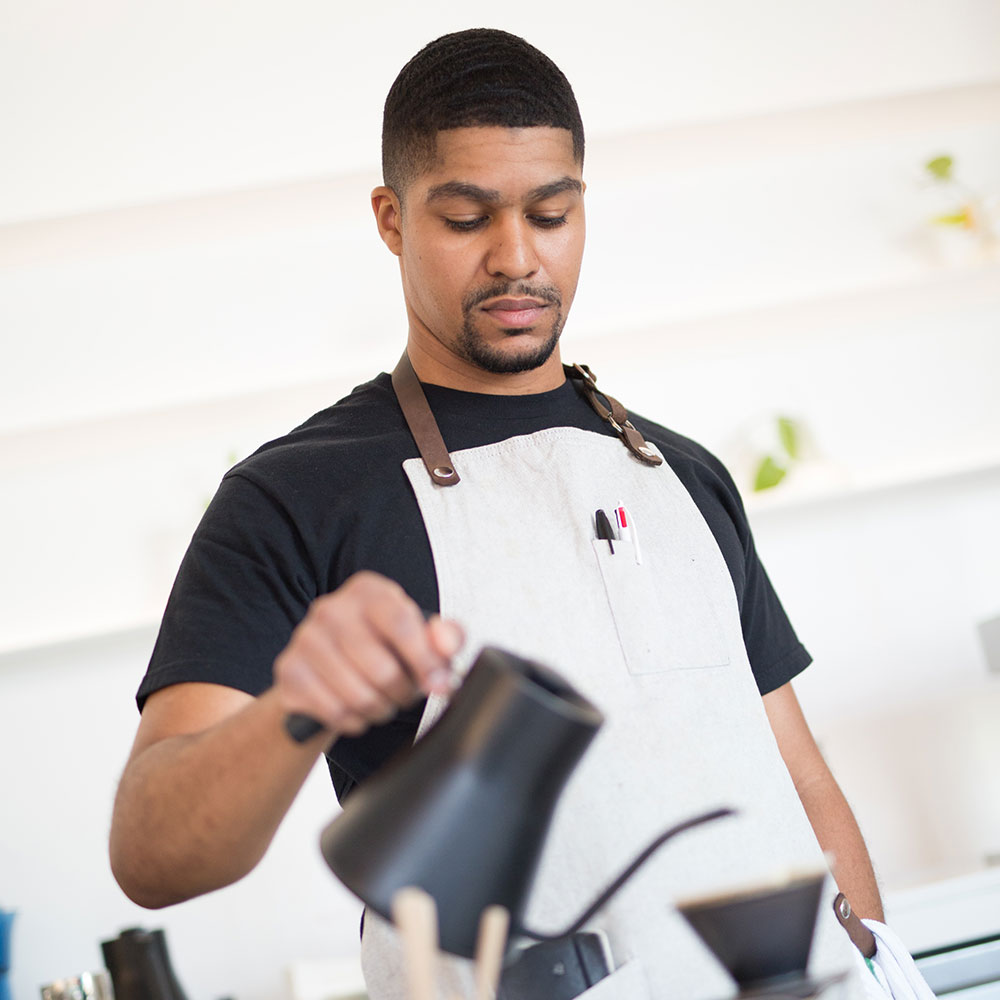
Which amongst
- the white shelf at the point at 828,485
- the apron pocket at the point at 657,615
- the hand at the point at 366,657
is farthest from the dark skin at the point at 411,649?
the white shelf at the point at 828,485

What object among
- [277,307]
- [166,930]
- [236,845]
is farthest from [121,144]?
[236,845]

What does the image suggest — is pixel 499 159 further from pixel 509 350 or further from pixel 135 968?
pixel 135 968

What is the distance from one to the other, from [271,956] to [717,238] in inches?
67.5

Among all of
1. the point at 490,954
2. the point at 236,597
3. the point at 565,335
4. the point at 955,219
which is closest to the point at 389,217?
the point at 236,597

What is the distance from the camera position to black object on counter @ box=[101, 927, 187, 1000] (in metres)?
1.94

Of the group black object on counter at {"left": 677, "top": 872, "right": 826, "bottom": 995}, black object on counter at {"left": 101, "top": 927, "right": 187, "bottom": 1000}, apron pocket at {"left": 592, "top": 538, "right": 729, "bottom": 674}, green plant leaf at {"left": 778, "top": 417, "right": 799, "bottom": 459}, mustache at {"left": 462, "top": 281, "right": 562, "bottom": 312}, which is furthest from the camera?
green plant leaf at {"left": 778, "top": 417, "right": 799, "bottom": 459}

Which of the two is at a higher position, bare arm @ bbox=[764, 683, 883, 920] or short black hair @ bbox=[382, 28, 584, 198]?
short black hair @ bbox=[382, 28, 584, 198]

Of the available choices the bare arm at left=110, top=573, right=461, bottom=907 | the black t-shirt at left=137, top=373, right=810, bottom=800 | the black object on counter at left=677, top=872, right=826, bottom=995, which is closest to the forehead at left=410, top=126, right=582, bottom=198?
the black t-shirt at left=137, top=373, right=810, bottom=800

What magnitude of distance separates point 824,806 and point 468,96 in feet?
2.70

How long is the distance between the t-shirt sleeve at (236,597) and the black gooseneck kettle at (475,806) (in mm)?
363

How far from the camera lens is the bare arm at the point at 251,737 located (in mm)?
574

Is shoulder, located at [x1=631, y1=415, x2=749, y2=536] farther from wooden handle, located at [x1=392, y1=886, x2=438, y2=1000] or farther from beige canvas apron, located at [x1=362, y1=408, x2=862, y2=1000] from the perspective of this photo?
wooden handle, located at [x1=392, y1=886, x2=438, y2=1000]

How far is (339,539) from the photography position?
3.57 ft

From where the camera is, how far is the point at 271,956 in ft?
7.68
